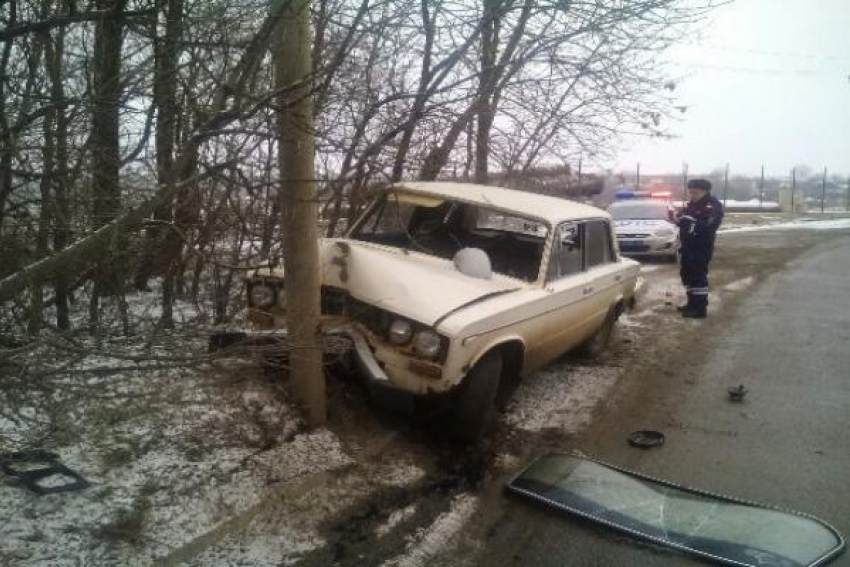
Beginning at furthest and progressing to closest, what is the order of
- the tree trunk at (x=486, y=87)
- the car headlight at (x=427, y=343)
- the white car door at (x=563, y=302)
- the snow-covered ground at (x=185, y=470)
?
the tree trunk at (x=486, y=87), the white car door at (x=563, y=302), the car headlight at (x=427, y=343), the snow-covered ground at (x=185, y=470)

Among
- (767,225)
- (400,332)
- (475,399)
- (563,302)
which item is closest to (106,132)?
(400,332)

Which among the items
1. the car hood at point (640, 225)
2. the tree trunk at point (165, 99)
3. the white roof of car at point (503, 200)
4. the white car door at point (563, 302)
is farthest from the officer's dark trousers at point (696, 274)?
the tree trunk at point (165, 99)

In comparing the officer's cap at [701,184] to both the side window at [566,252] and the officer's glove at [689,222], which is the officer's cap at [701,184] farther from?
the side window at [566,252]

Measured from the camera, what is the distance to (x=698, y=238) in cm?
872

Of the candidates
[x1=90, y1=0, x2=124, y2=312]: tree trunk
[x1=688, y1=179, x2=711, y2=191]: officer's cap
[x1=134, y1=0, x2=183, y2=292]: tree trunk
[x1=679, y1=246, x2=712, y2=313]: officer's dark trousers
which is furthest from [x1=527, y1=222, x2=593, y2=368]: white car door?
[x1=688, y1=179, x2=711, y2=191]: officer's cap

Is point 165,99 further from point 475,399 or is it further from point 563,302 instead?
point 563,302

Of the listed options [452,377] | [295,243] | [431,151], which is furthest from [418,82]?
[452,377]

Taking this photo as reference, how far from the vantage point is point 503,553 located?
3262mm

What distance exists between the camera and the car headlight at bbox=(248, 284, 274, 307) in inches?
181

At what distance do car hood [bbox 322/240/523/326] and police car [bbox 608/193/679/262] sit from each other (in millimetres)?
10008

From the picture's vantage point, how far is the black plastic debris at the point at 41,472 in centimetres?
334

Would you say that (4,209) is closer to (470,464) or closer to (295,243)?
(295,243)

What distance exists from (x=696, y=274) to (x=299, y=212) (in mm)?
6324

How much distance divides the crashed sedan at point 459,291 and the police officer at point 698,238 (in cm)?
291
